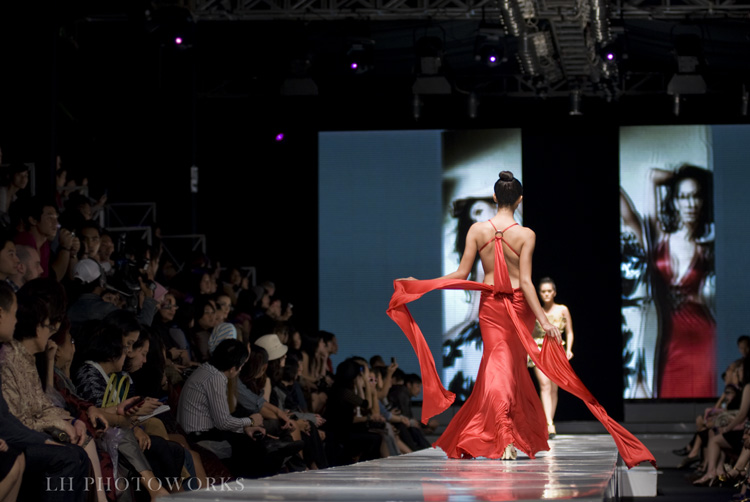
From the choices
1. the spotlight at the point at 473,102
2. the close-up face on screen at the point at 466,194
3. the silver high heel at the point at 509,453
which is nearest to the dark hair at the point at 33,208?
the silver high heel at the point at 509,453

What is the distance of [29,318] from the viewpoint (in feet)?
11.5

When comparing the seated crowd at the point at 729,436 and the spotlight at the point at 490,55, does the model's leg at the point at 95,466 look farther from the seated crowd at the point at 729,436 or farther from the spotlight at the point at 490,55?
the spotlight at the point at 490,55

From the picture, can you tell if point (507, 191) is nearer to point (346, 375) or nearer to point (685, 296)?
point (346, 375)

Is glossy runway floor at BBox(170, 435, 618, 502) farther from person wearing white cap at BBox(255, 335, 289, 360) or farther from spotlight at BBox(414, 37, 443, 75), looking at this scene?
spotlight at BBox(414, 37, 443, 75)

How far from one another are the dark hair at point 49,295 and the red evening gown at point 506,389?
4.73 feet

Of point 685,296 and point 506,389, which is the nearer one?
point 506,389

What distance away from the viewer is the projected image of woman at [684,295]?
1080cm

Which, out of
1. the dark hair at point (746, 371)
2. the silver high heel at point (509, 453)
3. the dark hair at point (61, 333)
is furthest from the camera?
the dark hair at point (746, 371)

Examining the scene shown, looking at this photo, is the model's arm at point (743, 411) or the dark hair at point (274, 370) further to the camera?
the model's arm at point (743, 411)

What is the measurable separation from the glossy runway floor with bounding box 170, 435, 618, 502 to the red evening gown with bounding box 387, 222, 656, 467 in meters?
0.08

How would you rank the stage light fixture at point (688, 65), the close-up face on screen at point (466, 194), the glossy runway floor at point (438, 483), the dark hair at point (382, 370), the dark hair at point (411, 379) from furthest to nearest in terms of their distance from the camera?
the close-up face on screen at point (466, 194) < the dark hair at point (411, 379) < the stage light fixture at point (688, 65) < the dark hair at point (382, 370) < the glossy runway floor at point (438, 483)

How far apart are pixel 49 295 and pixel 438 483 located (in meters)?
1.47

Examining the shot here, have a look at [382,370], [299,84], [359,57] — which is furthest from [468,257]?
[299,84]

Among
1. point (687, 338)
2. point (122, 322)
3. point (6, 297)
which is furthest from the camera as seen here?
point (687, 338)
